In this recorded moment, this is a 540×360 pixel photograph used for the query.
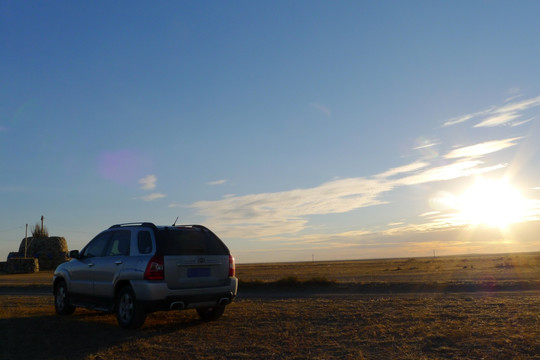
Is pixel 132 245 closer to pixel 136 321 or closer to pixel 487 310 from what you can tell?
pixel 136 321

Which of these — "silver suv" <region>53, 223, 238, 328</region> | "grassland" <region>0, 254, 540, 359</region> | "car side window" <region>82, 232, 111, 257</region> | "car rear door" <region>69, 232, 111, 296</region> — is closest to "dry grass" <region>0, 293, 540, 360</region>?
"grassland" <region>0, 254, 540, 359</region>

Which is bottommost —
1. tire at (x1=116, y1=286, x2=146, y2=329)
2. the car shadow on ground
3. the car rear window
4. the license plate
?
the car shadow on ground

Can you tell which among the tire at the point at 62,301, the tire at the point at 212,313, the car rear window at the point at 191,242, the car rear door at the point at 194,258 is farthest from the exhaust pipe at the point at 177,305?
the tire at the point at 62,301

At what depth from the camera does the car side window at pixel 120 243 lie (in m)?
9.44

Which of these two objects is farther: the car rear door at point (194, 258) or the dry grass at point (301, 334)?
the car rear door at point (194, 258)

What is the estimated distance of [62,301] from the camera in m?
10.9

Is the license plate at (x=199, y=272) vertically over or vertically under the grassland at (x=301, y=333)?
over

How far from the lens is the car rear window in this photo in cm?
885

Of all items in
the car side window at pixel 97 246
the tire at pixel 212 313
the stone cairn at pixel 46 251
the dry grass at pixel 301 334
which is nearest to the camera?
the dry grass at pixel 301 334

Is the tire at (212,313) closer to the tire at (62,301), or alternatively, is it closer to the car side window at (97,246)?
the car side window at (97,246)

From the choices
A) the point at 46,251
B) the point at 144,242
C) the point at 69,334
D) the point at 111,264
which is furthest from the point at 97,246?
the point at 46,251

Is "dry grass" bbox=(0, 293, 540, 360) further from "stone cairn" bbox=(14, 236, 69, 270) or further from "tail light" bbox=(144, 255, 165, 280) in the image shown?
"stone cairn" bbox=(14, 236, 69, 270)

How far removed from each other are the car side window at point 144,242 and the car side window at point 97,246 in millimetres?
1285

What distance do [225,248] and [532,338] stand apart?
17.8 feet
